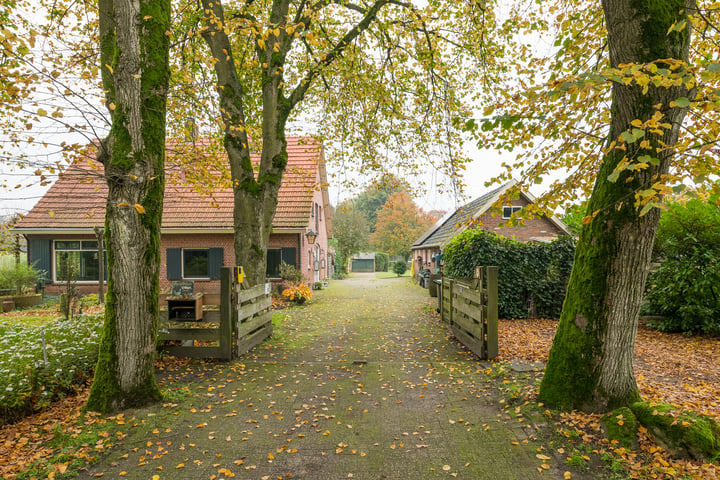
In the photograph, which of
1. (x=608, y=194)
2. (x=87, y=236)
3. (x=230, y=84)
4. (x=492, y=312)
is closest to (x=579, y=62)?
(x=608, y=194)

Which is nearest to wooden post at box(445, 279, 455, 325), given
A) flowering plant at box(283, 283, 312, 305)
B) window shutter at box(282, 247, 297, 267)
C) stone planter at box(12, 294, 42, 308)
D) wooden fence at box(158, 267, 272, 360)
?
wooden fence at box(158, 267, 272, 360)

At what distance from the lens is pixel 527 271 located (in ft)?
33.3

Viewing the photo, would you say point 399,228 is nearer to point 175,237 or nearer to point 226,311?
point 175,237

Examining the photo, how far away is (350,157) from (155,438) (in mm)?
8297

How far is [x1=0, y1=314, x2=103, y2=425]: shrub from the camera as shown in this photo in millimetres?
4010

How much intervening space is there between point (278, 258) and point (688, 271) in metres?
13.3

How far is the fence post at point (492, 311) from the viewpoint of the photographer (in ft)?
19.9

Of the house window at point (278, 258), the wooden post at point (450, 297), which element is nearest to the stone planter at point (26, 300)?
the house window at point (278, 258)

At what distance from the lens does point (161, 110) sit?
4.67 m

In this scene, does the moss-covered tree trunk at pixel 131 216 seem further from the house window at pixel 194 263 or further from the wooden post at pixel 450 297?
the house window at pixel 194 263

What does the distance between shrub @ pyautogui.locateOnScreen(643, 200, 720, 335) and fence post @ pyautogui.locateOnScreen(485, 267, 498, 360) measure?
474 centimetres

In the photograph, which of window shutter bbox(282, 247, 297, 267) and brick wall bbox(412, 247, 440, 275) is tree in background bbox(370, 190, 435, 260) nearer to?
brick wall bbox(412, 247, 440, 275)

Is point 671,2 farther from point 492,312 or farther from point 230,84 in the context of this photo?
point 230,84

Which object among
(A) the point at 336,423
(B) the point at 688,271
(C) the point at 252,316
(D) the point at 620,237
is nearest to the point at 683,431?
(D) the point at 620,237
